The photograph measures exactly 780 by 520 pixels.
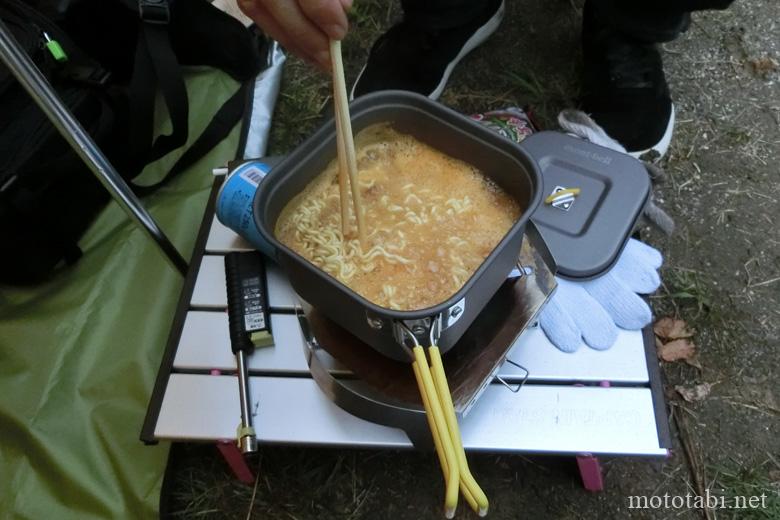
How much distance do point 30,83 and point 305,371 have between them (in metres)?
0.60

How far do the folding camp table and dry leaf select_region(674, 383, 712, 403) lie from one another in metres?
0.25

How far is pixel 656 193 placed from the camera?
1.48m

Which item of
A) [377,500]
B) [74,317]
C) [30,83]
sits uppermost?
[30,83]

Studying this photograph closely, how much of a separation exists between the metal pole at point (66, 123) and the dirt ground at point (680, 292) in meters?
0.49

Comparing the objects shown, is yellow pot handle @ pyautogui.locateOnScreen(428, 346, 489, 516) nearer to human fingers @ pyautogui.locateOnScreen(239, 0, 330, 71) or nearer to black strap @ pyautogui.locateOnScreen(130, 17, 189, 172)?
human fingers @ pyautogui.locateOnScreen(239, 0, 330, 71)

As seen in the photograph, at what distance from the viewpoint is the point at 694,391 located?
1.25 m

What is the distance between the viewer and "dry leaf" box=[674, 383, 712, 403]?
124 cm

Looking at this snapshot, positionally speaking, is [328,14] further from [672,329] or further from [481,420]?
[672,329]

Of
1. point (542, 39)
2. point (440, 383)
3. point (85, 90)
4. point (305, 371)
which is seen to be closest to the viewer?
point (440, 383)

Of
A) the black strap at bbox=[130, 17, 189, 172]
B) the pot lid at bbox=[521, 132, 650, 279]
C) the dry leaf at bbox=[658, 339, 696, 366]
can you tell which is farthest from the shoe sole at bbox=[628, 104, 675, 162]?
the black strap at bbox=[130, 17, 189, 172]

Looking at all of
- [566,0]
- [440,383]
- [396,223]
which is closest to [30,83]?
[396,223]

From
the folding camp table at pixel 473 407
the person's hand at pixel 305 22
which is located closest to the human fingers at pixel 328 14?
the person's hand at pixel 305 22

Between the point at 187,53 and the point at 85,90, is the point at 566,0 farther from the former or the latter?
the point at 85,90

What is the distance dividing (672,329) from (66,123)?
3.90 ft
